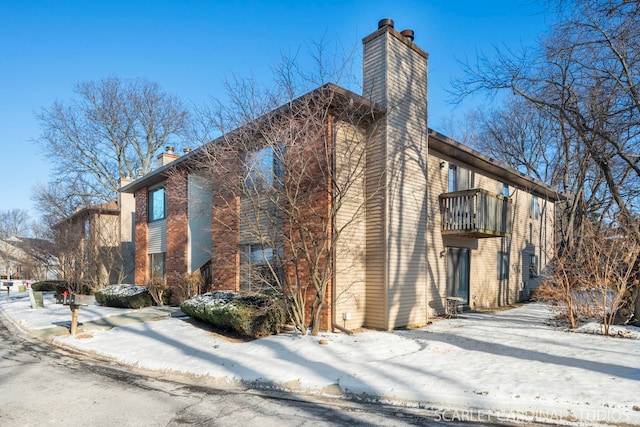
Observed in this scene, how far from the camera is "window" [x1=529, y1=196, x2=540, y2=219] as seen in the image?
743 inches

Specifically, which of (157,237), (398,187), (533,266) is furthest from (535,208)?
(157,237)

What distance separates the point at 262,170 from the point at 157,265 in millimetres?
9927

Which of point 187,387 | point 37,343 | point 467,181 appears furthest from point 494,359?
point 37,343

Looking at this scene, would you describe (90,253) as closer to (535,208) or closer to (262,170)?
(262,170)

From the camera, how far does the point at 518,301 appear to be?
17156 millimetres

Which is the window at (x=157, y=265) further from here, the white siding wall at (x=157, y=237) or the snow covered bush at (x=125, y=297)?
the snow covered bush at (x=125, y=297)

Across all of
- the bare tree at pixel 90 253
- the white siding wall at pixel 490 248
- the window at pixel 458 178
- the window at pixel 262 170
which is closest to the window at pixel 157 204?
the bare tree at pixel 90 253

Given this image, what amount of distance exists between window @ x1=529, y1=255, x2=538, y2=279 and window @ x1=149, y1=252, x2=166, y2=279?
54.1 ft

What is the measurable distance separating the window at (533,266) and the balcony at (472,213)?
7.10 m

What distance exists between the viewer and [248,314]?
877cm

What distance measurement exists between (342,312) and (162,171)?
942cm

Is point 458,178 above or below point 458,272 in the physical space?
above

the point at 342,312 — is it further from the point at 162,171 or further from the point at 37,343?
the point at 162,171

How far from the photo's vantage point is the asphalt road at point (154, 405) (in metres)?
4.62
